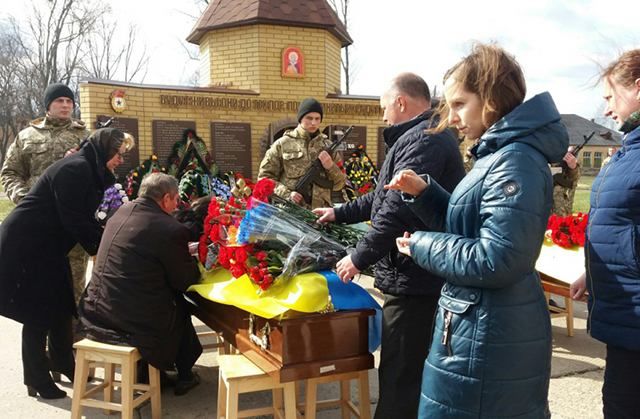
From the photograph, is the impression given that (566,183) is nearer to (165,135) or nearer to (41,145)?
(41,145)

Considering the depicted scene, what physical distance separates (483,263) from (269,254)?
54.4 inches

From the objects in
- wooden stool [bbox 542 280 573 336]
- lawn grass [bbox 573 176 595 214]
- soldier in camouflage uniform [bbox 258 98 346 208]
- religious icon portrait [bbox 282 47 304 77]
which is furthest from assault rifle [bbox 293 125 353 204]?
lawn grass [bbox 573 176 595 214]

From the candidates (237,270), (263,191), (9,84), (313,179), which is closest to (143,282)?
(237,270)

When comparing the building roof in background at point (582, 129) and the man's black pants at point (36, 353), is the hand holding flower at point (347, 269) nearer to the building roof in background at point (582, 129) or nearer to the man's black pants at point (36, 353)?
the man's black pants at point (36, 353)

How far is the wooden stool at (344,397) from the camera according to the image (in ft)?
9.04

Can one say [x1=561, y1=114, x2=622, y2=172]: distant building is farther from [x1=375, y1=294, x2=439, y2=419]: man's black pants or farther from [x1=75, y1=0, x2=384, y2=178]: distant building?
[x1=375, y1=294, x2=439, y2=419]: man's black pants

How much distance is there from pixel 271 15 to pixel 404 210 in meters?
8.20

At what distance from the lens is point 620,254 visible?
1821 millimetres

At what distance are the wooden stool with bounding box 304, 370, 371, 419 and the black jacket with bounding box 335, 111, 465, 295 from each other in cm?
57

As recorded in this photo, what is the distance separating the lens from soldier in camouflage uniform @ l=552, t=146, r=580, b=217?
6105 mm

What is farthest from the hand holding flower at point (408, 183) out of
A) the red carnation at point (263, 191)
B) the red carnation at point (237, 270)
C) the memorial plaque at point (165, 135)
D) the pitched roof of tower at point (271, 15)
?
the pitched roof of tower at point (271, 15)

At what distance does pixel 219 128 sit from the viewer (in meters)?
9.12

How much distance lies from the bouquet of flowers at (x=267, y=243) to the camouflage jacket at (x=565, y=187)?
14.3 ft

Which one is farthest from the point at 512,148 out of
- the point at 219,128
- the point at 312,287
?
the point at 219,128
